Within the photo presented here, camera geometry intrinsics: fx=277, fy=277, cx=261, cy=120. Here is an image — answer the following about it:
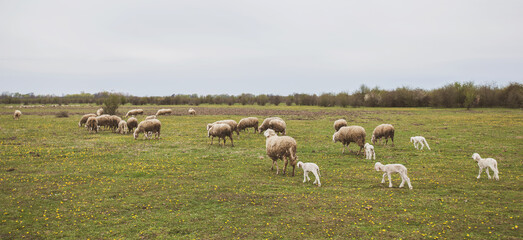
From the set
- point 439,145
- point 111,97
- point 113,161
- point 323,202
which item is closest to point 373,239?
point 323,202

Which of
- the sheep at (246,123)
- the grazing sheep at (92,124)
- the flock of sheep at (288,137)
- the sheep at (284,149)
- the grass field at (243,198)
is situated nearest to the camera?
the grass field at (243,198)

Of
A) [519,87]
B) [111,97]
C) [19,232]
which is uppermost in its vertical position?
[519,87]

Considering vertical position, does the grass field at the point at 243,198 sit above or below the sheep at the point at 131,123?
below

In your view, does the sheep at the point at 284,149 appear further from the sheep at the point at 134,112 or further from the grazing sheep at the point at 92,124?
the sheep at the point at 134,112

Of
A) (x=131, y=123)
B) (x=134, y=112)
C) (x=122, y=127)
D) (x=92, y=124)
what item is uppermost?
(x=134, y=112)

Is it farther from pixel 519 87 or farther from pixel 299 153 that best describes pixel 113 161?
pixel 519 87

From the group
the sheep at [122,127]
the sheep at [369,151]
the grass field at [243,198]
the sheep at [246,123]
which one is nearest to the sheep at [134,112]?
the sheep at [122,127]

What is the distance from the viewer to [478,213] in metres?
8.98

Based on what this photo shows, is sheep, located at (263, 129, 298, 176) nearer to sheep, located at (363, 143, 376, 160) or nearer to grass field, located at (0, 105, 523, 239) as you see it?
grass field, located at (0, 105, 523, 239)

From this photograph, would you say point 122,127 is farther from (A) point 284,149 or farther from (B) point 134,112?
(B) point 134,112

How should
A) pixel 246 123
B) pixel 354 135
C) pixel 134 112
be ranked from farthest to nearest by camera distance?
pixel 134 112 < pixel 246 123 < pixel 354 135

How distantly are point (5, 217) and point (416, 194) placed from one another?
14.5 meters

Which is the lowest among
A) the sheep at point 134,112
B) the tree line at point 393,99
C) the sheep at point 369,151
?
the sheep at point 369,151

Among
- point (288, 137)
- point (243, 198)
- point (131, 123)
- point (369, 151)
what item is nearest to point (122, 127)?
point (131, 123)
